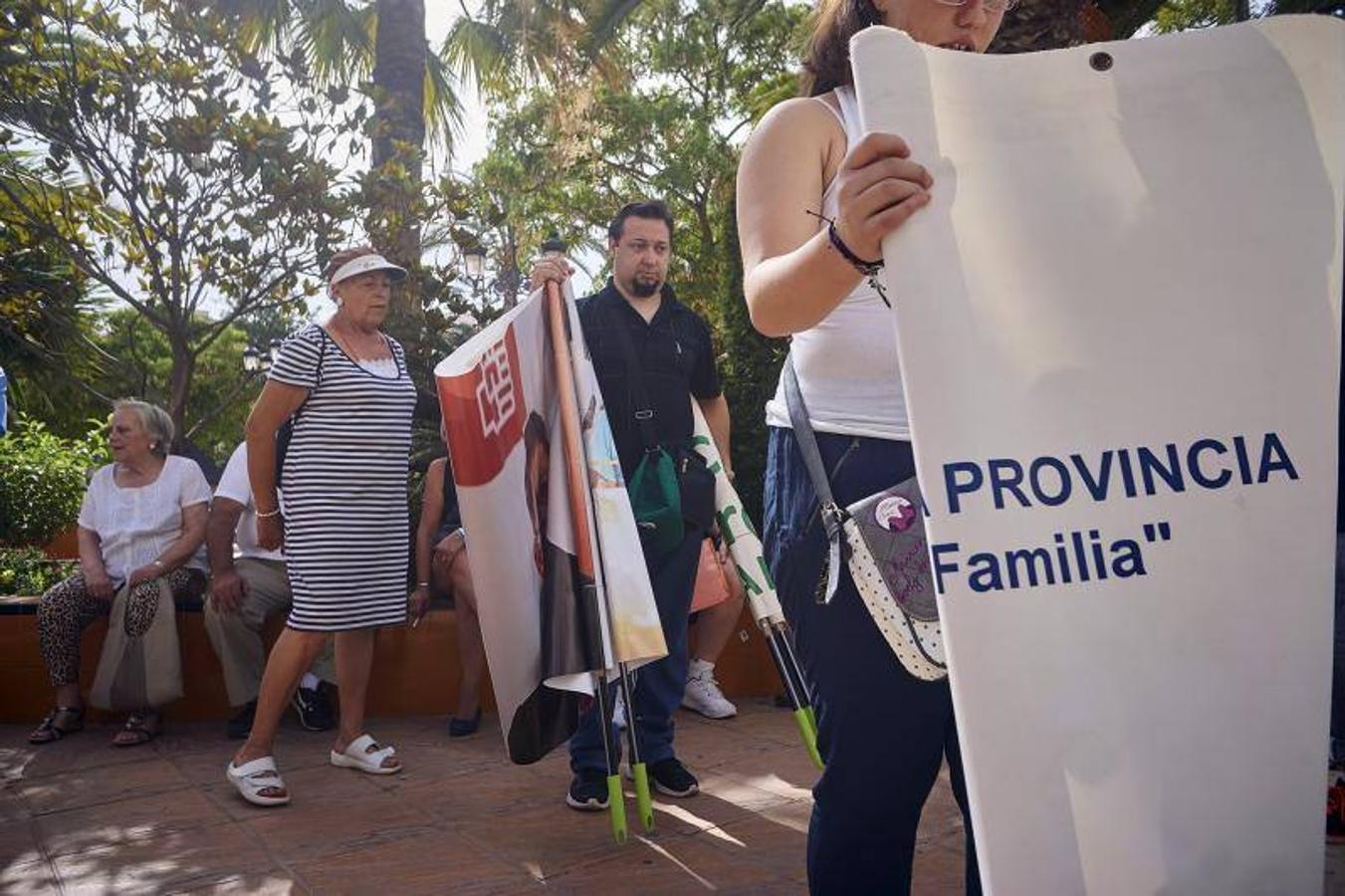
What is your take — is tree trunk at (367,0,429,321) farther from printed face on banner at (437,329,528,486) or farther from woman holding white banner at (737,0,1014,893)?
woman holding white banner at (737,0,1014,893)

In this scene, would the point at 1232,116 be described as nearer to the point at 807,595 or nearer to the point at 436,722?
the point at 807,595

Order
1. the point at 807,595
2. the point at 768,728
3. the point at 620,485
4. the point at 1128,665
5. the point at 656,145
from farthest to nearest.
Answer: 1. the point at 656,145
2. the point at 768,728
3. the point at 620,485
4. the point at 807,595
5. the point at 1128,665

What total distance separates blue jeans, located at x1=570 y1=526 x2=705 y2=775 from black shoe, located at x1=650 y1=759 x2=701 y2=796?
0.10 ft

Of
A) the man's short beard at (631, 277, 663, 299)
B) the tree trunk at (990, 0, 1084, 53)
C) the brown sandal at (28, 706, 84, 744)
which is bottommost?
the brown sandal at (28, 706, 84, 744)

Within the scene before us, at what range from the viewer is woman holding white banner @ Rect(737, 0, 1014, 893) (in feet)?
5.41

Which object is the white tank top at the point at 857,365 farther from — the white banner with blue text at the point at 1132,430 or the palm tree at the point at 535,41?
the palm tree at the point at 535,41

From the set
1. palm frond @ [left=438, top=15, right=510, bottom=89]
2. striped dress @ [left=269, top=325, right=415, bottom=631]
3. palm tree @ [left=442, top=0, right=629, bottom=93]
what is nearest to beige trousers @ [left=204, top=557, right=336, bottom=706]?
striped dress @ [left=269, top=325, right=415, bottom=631]

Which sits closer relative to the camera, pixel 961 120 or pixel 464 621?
pixel 961 120

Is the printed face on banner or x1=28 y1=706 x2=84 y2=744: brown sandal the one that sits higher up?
the printed face on banner

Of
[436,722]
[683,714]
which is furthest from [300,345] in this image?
[683,714]

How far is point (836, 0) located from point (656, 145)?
1693cm

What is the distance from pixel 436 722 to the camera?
5.65 m

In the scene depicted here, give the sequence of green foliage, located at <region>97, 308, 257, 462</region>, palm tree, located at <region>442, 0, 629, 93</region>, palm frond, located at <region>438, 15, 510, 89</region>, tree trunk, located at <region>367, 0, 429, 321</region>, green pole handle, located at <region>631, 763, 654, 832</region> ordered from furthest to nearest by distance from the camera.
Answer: green foliage, located at <region>97, 308, 257, 462</region> < palm frond, located at <region>438, 15, 510, 89</region> < palm tree, located at <region>442, 0, 629, 93</region> < tree trunk, located at <region>367, 0, 429, 321</region> < green pole handle, located at <region>631, 763, 654, 832</region>

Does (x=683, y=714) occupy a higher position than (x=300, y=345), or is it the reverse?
(x=300, y=345)
